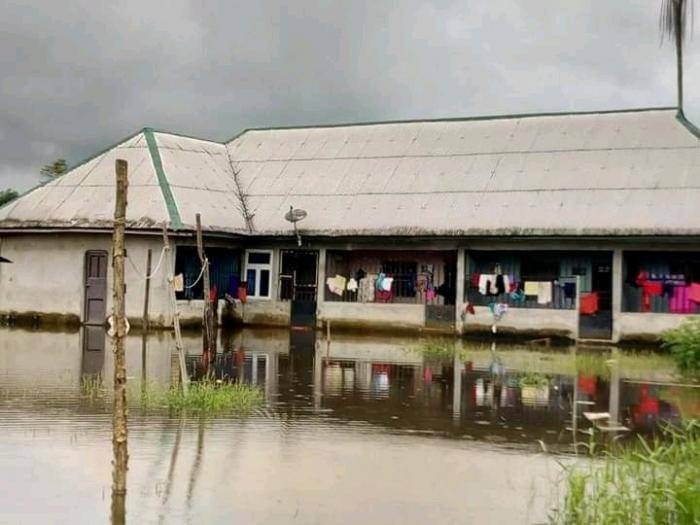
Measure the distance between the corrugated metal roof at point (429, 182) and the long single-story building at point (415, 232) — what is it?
55 millimetres

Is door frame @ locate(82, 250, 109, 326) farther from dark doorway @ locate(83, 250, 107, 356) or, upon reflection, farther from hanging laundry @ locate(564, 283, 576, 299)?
hanging laundry @ locate(564, 283, 576, 299)

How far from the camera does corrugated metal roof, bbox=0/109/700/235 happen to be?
24625mm

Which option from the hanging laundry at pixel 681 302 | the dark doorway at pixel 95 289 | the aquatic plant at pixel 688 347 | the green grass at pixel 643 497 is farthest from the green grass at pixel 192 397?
the hanging laundry at pixel 681 302

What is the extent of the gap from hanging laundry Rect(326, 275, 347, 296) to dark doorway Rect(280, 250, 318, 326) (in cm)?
60

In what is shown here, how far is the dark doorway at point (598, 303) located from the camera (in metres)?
24.5

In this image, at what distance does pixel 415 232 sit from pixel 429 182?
222cm

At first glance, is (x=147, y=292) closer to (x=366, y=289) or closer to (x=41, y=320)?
(x=41, y=320)

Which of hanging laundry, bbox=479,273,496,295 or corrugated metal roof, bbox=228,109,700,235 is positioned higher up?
corrugated metal roof, bbox=228,109,700,235

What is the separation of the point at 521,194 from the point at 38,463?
60.8 ft

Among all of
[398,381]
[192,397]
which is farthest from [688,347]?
[192,397]

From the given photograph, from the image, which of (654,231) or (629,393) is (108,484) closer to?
(629,393)

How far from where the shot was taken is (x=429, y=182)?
27.3 m

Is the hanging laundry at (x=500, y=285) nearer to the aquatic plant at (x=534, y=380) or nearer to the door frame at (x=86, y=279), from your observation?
the aquatic plant at (x=534, y=380)

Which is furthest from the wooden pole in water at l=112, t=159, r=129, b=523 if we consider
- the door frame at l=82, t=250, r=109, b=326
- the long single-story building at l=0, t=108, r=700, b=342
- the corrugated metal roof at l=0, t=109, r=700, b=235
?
the door frame at l=82, t=250, r=109, b=326
